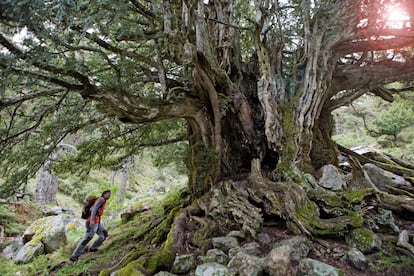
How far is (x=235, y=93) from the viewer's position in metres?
5.11

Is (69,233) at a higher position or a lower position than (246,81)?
lower

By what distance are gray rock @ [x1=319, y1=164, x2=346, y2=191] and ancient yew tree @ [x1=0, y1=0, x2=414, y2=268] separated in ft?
0.61

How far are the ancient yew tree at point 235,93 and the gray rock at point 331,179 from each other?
19 cm

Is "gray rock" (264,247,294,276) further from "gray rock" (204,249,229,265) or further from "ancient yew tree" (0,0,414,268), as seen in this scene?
"ancient yew tree" (0,0,414,268)

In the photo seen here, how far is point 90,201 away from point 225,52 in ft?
13.2

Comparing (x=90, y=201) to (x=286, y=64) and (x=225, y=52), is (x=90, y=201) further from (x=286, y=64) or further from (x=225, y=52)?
(x=286, y=64)

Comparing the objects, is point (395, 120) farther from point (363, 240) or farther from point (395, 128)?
point (363, 240)

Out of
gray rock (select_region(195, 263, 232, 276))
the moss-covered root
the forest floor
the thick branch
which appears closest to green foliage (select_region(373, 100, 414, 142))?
the thick branch

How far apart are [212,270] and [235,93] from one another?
10.7ft

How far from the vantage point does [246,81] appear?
5949mm

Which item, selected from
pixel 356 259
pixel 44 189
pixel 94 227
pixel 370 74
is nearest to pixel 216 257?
pixel 356 259

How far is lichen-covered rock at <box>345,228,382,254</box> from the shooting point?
3.06m

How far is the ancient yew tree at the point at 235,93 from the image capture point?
3623 mm

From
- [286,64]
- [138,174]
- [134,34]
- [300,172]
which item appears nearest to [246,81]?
[286,64]
